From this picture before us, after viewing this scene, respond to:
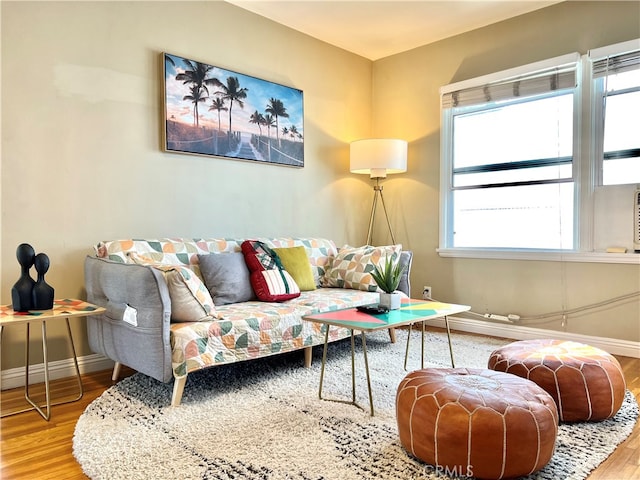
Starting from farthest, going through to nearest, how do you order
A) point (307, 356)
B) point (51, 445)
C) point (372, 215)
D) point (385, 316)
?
point (372, 215), point (307, 356), point (385, 316), point (51, 445)

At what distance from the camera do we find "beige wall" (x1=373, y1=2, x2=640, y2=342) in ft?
11.3

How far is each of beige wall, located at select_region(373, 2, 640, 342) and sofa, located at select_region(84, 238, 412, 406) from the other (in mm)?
915

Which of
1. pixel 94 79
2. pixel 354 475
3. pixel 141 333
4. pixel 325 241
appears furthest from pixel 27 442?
pixel 325 241

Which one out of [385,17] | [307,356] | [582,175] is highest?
[385,17]

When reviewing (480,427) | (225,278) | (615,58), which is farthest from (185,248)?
(615,58)

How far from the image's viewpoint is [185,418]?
7.18ft

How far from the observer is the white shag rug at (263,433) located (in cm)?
172

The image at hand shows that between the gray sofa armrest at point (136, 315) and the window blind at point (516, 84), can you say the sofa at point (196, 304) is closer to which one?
the gray sofa armrest at point (136, 315)

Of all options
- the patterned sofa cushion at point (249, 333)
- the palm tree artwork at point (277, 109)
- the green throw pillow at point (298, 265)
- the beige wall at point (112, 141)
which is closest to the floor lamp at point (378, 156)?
the beige wall at point (112, 141)

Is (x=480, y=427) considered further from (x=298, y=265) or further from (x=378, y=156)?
(x=378, y=156)

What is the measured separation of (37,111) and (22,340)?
135 cm

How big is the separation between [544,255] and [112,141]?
3321 mm

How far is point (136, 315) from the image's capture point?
2375 mm

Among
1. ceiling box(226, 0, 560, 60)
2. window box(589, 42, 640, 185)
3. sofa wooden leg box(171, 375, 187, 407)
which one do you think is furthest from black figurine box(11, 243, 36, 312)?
window box(589, 42, 640, 185)
